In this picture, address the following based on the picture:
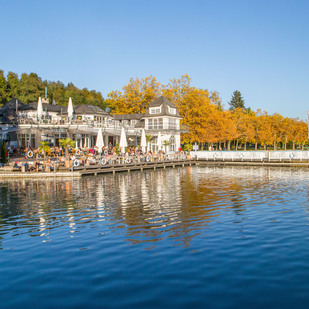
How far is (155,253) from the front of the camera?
10.2 meters

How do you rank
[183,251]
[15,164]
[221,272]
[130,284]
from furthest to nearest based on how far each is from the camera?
[15,164] → [183,251] → [221,272] → [130,284]

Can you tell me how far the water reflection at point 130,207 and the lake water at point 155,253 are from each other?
0.19 ft

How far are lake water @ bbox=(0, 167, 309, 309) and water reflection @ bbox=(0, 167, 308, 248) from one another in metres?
0.06

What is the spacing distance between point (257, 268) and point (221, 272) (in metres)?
1.07

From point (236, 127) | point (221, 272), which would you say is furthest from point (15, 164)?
point (236, 127)

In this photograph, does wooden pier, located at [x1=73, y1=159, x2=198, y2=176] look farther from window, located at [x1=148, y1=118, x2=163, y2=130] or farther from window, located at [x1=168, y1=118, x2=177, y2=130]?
window, located at [x1=148, y1=118, x2=163, y2=130]

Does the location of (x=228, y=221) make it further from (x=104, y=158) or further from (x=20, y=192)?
(x=104, y=158)

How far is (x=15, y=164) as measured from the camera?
1308 inches

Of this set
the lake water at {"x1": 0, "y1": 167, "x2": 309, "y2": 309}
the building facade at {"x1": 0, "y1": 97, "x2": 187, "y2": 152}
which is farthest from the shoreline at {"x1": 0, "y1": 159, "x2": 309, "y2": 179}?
the lake water at {"x1": 0, "y1": 167, "x2": 309, "y2": 309}

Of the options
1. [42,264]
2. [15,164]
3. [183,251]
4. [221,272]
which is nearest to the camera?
[221,272]

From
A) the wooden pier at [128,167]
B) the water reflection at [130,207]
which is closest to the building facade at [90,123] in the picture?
the wooden pier at [128,167]

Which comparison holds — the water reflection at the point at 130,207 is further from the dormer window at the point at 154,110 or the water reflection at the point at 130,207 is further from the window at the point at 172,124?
the dormer window at the point at 154,110

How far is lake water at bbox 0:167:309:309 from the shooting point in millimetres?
7461

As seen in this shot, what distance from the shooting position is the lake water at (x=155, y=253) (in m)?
7.46
